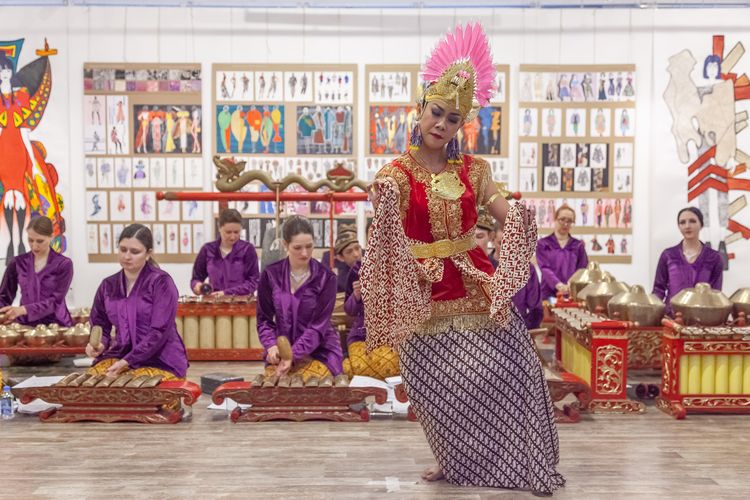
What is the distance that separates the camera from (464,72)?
291cm

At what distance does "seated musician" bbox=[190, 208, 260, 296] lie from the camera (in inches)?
255

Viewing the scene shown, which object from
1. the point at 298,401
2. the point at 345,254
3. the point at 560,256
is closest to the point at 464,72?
the point at 298,401

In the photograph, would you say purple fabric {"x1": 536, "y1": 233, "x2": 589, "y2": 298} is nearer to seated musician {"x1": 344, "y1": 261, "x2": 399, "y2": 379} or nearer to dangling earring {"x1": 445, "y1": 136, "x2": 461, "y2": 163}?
seated musician {"x1": 344, "y1": 261, "x2": 399, "y2": 379}

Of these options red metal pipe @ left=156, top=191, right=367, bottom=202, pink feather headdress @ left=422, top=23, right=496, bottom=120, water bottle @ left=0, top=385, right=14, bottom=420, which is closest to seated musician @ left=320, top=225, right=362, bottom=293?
red metal pipe @ left=156, top=191, right=367, bottom=202

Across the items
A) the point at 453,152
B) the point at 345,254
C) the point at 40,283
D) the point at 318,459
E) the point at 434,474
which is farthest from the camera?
the point at 345,254

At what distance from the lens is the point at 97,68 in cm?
752

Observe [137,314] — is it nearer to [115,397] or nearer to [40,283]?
[115,397]

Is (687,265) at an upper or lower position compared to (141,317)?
upper

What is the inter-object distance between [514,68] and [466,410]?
519 cm

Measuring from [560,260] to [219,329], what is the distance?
2889mm

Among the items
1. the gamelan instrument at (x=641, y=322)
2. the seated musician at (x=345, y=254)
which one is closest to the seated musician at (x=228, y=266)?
the seated musician at (x=345, y=254)

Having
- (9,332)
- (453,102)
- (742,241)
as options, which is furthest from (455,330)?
(742,241)

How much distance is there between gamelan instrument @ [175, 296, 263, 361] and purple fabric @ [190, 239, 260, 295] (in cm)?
37

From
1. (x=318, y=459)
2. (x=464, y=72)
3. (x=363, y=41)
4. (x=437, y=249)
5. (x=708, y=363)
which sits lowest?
(x=318, y=459)
